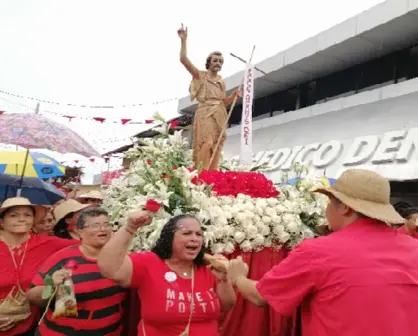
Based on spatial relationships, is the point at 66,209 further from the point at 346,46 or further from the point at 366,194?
the point at 346,46

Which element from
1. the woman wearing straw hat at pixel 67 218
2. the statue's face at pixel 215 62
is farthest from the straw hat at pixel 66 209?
the statue's face at pixel 215 62

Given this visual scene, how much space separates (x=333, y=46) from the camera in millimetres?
11633

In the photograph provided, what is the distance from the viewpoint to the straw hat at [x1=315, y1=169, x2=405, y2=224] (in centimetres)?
199

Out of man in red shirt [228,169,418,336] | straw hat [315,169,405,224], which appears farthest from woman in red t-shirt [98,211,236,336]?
straw hat [315,169,405,224]

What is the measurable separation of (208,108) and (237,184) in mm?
1379

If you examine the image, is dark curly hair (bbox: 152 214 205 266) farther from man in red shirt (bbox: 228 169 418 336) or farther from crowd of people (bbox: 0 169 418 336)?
man in red shirt (bbox: 228 169 418 336)

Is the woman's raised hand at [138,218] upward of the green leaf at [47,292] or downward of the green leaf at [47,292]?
upward

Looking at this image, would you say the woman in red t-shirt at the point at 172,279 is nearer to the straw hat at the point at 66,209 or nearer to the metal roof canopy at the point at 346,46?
the straw hat at the point at 66,209

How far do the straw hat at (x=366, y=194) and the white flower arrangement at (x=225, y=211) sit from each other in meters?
1.22

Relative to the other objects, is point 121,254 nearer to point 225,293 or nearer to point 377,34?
point 225,293

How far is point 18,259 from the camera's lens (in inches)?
123

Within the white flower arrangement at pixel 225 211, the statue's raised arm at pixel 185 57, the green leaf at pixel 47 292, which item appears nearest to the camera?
the green leaf at pixel 47 292

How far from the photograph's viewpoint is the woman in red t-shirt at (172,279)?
232 cm

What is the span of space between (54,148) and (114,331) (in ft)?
13.9
